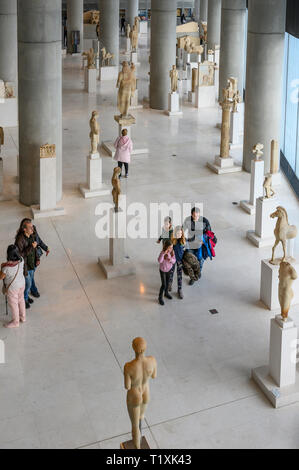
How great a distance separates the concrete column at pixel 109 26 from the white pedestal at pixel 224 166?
15255mm

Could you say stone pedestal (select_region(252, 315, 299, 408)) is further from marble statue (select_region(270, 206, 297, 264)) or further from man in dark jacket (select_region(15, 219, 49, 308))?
man in dark jacket (select_region(15, 219, 49, 308))

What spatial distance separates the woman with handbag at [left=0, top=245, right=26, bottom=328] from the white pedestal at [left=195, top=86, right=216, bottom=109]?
16.7 m

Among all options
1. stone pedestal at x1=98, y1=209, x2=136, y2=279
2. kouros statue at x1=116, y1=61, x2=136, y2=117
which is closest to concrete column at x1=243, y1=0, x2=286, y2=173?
kouros statue at x1=116, y1=61, x2=136, y2=117

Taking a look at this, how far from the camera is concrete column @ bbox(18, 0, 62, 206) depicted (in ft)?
46.8

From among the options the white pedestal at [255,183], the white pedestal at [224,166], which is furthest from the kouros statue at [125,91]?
the white pedestal at [255,183]

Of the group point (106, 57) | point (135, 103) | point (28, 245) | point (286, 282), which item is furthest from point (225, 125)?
point (106, 57)

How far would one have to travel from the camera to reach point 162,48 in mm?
24422

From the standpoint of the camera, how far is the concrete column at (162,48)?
24172mm

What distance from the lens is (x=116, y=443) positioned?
26.1ft

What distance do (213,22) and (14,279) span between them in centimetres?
2539

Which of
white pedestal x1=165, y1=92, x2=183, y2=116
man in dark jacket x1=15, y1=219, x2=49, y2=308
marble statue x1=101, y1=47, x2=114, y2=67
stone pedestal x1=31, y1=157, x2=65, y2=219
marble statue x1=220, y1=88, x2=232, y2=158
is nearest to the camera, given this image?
man in dark jacket x1=15, y1=219, x2=49, y2=308

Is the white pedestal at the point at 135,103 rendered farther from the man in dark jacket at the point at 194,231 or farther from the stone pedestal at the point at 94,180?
the man in dark jacket at the point at 194,231

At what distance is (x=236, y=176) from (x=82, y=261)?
6.47 m
